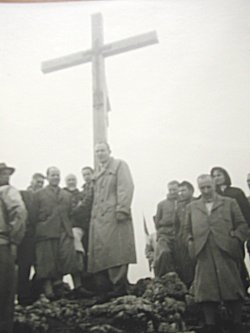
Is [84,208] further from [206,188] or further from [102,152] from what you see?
[206,188]

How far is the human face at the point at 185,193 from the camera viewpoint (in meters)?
4.50

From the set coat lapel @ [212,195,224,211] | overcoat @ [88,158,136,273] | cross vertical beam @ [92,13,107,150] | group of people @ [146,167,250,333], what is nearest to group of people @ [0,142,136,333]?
overcoat @ [88,158,136,273]

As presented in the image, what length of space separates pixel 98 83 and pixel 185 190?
45.6 inches

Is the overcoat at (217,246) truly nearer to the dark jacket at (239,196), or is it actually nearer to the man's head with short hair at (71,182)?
the dark jacket at (239,196)

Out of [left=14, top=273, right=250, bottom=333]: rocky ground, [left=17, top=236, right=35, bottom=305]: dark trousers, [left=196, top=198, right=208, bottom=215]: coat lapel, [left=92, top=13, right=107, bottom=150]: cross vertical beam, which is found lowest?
[left=14, top=273, right=250, bottom=333]: rocky ground

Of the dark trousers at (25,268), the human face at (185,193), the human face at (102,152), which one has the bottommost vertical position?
the dark trousers at (25,268)

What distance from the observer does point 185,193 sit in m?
4.50

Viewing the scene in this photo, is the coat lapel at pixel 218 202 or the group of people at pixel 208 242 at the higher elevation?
the coat lapel at pixel 218 202

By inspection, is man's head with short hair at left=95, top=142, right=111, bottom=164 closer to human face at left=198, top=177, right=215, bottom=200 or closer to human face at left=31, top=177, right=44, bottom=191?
human face at left=31, top=177, right=44, bottom=191

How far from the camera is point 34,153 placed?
461cm

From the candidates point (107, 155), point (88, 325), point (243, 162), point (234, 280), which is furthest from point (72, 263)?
point (243, 162)

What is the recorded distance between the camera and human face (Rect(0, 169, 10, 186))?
4512 millimetres

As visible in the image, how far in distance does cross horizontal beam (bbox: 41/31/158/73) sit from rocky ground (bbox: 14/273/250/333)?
6.32 feet

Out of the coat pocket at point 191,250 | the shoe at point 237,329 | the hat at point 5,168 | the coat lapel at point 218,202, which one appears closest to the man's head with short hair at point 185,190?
the coat lapel at point 218,202
